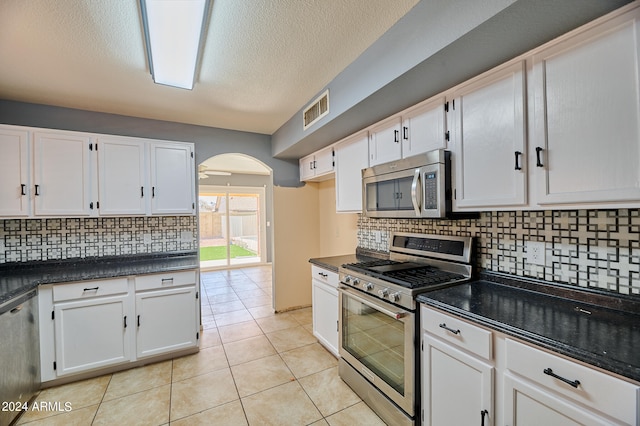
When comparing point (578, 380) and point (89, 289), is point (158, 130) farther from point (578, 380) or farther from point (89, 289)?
point (578, 380)

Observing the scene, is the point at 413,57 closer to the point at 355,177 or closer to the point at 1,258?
the point at 355,177

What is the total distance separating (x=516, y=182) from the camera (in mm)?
1453

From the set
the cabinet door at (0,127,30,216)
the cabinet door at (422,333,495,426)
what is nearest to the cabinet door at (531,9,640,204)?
the cabinet door at (422,333,495,426)

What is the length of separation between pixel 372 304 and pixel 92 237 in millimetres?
2935

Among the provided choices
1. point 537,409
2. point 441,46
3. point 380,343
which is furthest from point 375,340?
point 441,46

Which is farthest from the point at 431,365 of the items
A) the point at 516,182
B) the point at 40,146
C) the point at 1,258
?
the point at 1,258

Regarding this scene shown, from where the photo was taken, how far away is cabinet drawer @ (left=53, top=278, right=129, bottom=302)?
2223mm

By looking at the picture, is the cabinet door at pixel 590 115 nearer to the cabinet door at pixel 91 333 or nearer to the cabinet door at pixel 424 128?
the cabinet door at pixel 424 128

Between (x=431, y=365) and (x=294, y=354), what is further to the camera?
(x=294, y=354)

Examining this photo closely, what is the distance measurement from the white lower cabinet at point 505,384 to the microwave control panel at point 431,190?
26.9 inches

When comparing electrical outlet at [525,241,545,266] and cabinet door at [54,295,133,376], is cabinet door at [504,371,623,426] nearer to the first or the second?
electrical outlet at [525,241,545,266]

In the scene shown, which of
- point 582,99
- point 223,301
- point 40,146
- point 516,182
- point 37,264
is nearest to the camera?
point 582,99

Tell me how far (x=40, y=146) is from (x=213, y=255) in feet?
18.2

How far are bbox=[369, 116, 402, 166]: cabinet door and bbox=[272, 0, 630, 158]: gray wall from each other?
0.08 meters
